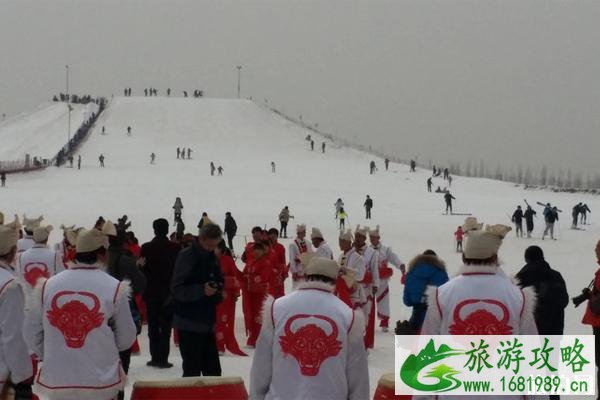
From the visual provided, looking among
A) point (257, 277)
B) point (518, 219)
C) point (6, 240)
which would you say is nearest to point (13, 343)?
point (6, 240)

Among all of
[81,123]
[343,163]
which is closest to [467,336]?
[343,163]

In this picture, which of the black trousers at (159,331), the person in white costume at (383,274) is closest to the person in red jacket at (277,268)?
the person in white costume at (383,274)

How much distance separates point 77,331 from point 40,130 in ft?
270

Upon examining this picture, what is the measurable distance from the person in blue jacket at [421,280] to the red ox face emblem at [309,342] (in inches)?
104

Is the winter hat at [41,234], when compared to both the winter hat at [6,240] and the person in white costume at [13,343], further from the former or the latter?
the person in white costume at [13,343]

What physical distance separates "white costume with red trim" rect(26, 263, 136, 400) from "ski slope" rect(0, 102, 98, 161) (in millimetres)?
63039

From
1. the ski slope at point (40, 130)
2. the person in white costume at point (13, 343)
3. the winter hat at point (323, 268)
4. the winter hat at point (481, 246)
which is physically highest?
the ski slope at point (40, 130)

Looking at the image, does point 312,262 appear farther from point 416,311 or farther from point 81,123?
point 81,123

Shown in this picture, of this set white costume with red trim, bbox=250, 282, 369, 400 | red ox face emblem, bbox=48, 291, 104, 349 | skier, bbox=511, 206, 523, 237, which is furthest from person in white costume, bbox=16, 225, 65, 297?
skier, bbox=511, 206, 523, 237

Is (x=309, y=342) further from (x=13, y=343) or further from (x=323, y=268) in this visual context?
(x=13, y=343)

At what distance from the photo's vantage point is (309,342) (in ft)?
17.8

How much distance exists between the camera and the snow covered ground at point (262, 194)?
28.3m

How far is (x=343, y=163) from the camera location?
69375 mm

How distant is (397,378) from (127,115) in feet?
288
